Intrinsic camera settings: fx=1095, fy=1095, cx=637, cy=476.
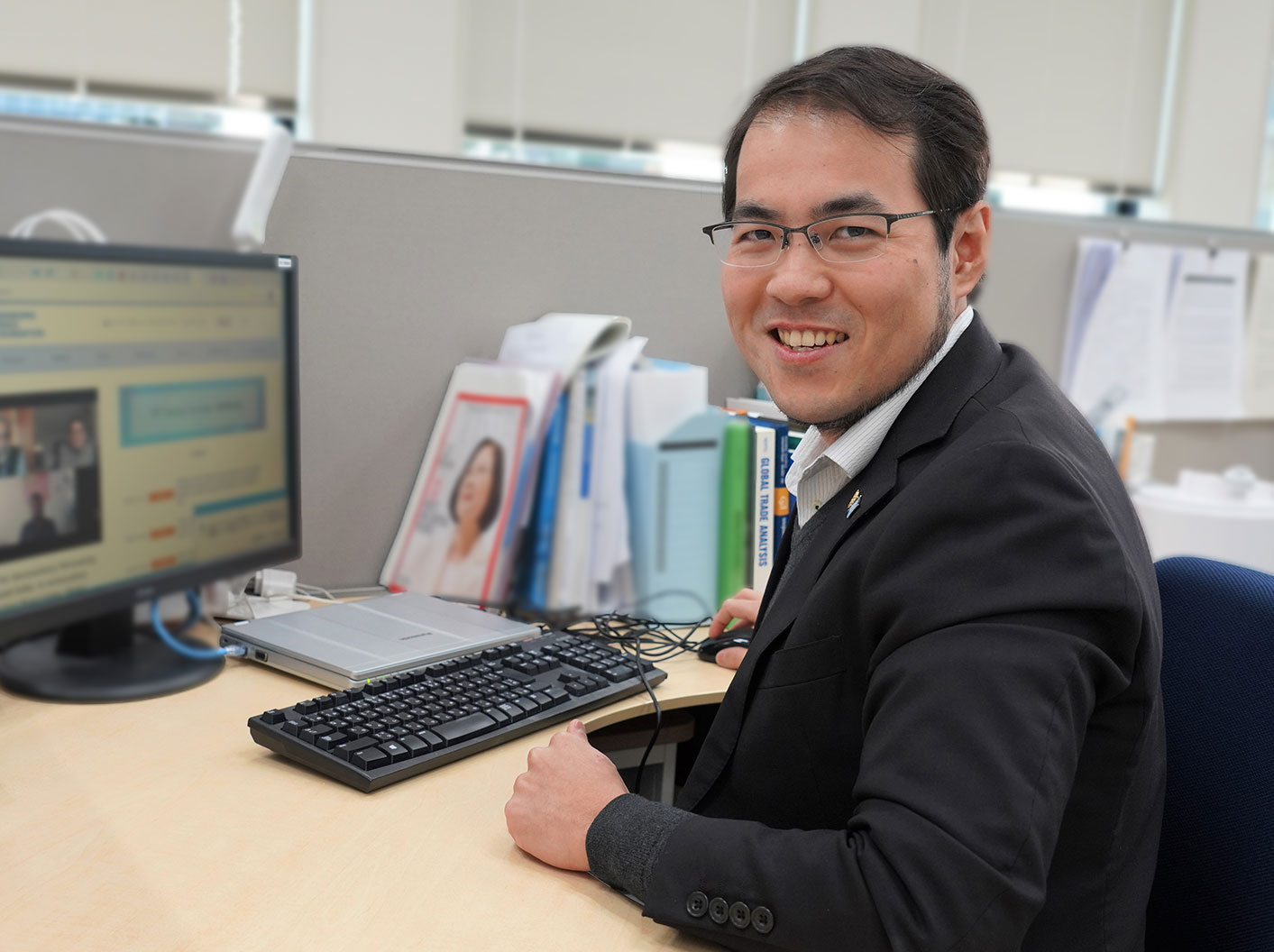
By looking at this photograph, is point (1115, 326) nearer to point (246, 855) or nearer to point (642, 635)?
point (642, 635)

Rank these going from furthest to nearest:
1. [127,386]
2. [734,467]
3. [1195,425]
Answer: [1195,425], [734,467], [127,386]

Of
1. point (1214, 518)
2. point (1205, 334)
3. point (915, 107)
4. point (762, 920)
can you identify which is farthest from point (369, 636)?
point (1205, 334)

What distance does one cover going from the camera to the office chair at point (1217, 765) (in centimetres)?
86

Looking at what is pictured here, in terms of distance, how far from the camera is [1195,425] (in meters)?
2.11

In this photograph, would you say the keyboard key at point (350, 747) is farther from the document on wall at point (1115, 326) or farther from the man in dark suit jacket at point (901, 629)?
the document on wall at point (1115, 326)

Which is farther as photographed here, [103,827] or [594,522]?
[594,522]

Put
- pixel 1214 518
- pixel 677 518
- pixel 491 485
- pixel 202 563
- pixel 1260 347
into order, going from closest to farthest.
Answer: pixel 202 563
pixel 491 485
pixel 677 518
pixel 1214 518
pixel 1260 347

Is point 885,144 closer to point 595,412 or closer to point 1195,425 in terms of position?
point 595,412

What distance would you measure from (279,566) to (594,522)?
1.33 ft

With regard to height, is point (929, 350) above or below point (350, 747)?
above

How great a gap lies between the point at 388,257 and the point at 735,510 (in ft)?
1.77

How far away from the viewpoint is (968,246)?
947 mm

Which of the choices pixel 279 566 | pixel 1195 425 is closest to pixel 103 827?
pixel 279 566

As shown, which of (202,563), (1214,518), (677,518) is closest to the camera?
(202,563)
